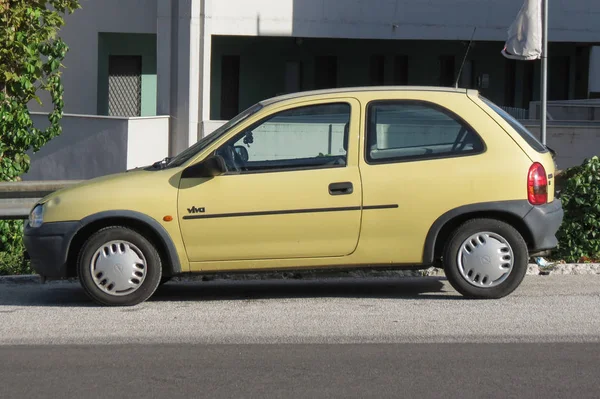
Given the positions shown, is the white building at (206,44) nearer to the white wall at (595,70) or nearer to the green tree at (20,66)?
the white wall at (595,70)

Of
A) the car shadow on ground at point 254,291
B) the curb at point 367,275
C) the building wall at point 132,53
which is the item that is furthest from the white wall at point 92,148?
the car shadow on ground at point 254,291

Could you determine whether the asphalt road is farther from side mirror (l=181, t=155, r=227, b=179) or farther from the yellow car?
side mirror (l=181, t=155, r=227, b=179)

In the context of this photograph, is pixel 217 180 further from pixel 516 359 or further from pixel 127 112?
pixel 127 112

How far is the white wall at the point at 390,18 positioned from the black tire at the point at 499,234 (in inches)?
636

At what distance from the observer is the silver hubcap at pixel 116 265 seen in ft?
27.5

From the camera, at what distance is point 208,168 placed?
27.1 ft

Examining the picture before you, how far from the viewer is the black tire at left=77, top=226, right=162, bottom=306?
8375mm

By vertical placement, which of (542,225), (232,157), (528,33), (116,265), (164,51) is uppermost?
(164,51)

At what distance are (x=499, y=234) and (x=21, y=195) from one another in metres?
4.93

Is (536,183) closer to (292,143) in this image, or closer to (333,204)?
(333,204)

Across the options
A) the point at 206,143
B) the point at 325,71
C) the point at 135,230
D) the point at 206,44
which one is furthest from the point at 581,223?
the point at 325,71

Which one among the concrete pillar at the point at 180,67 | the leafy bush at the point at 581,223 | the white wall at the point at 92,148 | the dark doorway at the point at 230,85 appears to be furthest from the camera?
the dark doorway at the point at 230,85

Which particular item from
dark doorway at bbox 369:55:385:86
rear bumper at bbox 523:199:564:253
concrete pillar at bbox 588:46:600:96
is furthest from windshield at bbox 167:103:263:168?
dark doorway at bbox 369:55:385:86

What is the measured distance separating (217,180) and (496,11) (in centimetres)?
1818
